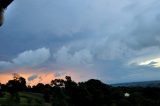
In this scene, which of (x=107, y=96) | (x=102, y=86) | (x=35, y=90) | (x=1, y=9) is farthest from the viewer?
(x=35, y=90)

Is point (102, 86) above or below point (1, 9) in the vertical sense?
above

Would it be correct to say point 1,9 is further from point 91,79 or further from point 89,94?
point 91,79

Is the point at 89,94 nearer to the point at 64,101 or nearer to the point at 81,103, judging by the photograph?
the point at 81,103

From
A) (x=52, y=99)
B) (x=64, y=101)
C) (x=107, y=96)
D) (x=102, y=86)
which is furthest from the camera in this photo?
(x=102, y=86)

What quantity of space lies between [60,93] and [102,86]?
2721cm

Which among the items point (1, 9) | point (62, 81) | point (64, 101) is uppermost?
point (62, 81)

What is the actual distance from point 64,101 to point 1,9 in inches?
3299

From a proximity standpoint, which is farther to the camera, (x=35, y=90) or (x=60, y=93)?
(x=35, y=90)

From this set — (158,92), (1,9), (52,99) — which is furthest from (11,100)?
(1,9)

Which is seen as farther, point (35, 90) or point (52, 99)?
point (35, 90)

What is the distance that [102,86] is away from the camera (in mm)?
117250

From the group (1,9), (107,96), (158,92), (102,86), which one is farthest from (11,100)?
(1,9)

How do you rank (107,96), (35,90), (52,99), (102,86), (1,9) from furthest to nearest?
(35,90), (102,86), (107,96), (52,99), (1,9)

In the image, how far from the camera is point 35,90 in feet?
470
